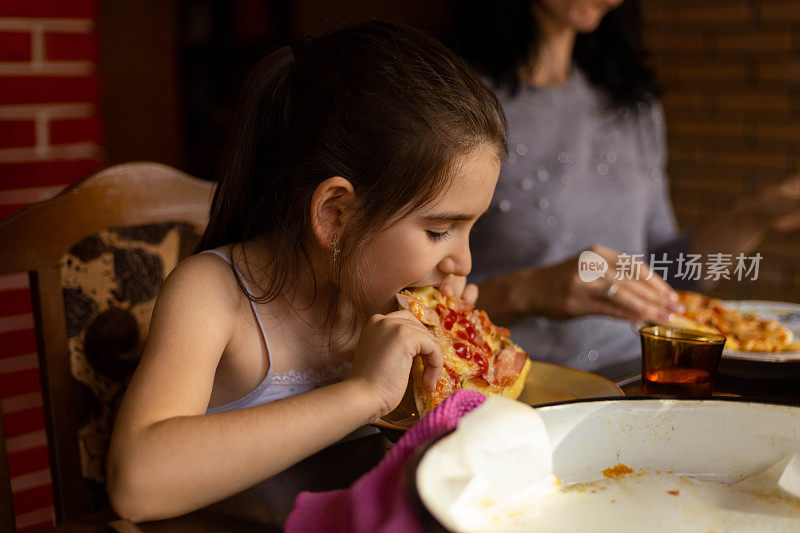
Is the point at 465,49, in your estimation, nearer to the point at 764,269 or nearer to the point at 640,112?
the point at 640,112

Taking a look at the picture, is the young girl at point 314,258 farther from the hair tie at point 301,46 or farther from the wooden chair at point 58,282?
the wooden chair at point 58,282

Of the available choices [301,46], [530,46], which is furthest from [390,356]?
[530,46]

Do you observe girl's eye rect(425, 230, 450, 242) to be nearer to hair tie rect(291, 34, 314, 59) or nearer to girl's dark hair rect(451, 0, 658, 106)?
hair tie rect(291, 34, 314, 59)

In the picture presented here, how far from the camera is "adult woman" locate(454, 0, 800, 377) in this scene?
5.59ft

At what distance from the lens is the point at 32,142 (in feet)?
5.08

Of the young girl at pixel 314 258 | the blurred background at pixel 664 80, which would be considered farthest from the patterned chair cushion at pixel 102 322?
the blurred background at pixel 664 80

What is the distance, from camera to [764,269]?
334 cm

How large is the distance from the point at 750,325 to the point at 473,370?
21.2 inches

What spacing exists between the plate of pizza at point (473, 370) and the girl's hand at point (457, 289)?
2 centimetres

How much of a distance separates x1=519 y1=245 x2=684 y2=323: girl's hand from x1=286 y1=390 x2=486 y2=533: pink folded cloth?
0.64 m

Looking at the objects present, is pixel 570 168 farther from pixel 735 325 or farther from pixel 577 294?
pixel 735 325

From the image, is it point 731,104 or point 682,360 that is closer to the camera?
point 682,360

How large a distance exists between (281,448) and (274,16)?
318 cm

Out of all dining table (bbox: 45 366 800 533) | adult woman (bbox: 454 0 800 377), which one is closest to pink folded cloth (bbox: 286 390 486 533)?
dining table (bbox: 45 366 800 533)
